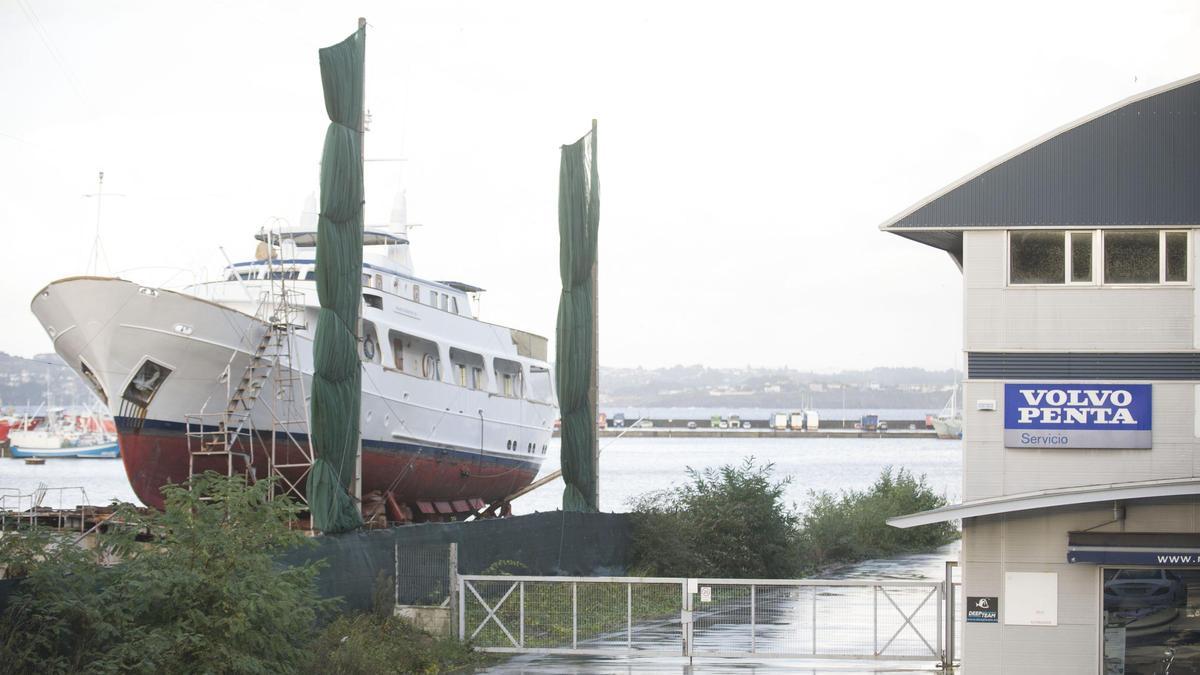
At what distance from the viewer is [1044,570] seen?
1770 cm

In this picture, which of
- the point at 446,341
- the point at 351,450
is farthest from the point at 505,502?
the point at 351,450

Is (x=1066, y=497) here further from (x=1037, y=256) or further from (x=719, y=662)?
(x=719, y=662)

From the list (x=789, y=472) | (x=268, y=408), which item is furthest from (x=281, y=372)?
(x=789, y=472)

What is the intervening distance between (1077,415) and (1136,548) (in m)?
1.78

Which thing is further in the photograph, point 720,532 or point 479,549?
point 720,532

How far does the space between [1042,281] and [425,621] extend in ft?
33.4

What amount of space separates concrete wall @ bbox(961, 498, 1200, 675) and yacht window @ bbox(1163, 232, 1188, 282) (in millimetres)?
2851

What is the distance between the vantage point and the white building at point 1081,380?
17.5 metres

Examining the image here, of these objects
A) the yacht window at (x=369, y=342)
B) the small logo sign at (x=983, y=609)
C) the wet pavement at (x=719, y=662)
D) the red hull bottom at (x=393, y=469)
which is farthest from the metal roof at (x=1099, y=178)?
the yacht window at (x=369, y=342)

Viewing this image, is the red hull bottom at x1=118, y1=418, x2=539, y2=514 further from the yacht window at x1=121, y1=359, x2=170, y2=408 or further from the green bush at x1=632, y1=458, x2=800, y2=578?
the green bush at x1=632, y1=458, x2=800, y2=578

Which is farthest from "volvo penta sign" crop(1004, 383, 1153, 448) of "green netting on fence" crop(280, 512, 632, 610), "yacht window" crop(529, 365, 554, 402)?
"yacht window" crop(529, 365, 554, 402)

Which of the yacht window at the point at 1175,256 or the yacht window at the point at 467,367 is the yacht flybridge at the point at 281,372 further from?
the yacht window at the point at 1175,256

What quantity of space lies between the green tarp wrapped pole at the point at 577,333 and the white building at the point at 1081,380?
1454 centimetres

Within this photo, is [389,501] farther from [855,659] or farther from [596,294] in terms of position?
[855,659]
